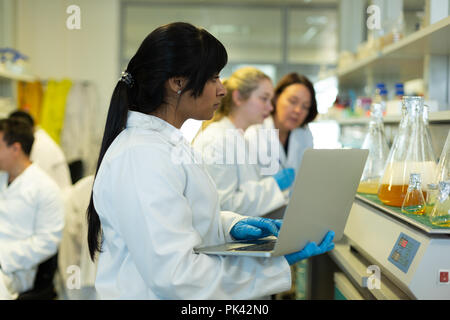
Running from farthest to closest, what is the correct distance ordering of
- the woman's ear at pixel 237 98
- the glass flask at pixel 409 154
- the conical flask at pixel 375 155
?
the woman's ear at pixel 237 98 < the conical flask at pixel 375 155 < the glass flask at pixel 409 154

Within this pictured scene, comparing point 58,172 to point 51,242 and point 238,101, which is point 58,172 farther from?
point 238,101

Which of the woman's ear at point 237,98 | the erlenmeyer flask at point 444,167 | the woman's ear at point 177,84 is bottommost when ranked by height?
the erlenmeyer flask at point 444,167

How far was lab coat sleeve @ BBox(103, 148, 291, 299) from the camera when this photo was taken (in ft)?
2.96

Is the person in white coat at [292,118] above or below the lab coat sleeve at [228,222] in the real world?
above

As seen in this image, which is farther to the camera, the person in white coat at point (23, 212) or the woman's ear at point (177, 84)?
the person in white coat at point (23, 212)

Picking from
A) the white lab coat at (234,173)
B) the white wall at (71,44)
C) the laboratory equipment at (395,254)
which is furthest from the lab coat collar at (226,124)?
the white wall at (71,44)

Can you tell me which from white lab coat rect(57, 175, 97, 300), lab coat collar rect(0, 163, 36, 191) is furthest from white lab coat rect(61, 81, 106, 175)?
lab coat collar rect(0, 163, 36, 191)

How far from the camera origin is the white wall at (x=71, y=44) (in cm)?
505

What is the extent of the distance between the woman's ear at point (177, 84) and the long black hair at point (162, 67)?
0.04 feet

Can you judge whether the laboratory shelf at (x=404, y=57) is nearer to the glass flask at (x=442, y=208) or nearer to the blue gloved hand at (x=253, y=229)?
the glass flask at (x=442, y=208)

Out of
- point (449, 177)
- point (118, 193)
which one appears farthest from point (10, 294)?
point (449, 177)

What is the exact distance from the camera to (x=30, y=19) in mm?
5051

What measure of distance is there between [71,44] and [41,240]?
3569 millimetres

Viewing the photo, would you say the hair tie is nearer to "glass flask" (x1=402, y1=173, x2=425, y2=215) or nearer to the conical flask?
"glass flask" (x1=402, y1=173, x2=425, y2=215)
